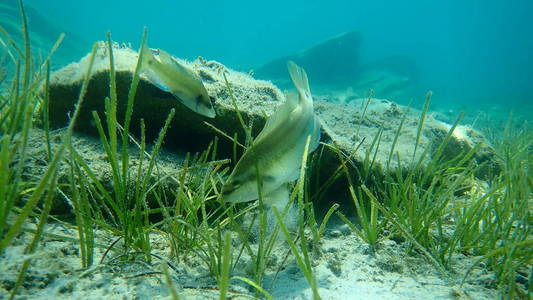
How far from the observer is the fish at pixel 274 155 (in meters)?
1.75

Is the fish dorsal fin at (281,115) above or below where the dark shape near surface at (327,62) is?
below

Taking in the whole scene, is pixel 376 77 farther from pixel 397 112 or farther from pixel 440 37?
pixel 440 37

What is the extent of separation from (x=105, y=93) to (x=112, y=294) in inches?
92.1

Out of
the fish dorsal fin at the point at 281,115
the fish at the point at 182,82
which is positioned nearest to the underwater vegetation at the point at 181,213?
the fish dorsal fin at the point at 281,115

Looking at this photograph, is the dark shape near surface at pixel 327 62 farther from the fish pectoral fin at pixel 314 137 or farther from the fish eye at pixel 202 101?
the fish pectoral fin at pixel 314 137

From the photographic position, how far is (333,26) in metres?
150

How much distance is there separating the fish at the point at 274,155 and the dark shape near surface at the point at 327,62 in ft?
103

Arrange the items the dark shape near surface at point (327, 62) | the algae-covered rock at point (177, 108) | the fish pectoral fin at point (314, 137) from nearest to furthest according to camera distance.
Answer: the fish pectoral fin at point (314, 137), the algae-covered rock at point (177, 108), the dark shape near surface at point (327, 62)

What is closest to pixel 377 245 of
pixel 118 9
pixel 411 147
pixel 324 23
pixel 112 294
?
pixel 112 294

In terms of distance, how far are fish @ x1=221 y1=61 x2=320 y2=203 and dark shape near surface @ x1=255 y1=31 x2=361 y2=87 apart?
31.2m

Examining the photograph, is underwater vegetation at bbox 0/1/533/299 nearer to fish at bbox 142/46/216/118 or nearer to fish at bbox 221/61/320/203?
fish at bbox 221/61/320/203

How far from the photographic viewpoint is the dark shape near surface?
108ft

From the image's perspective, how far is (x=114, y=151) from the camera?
1.68 metres

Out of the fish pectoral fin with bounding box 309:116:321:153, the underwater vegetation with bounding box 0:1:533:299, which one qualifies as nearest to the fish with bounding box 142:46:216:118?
the underwater vegetation with bounding box 0:1:533:299
